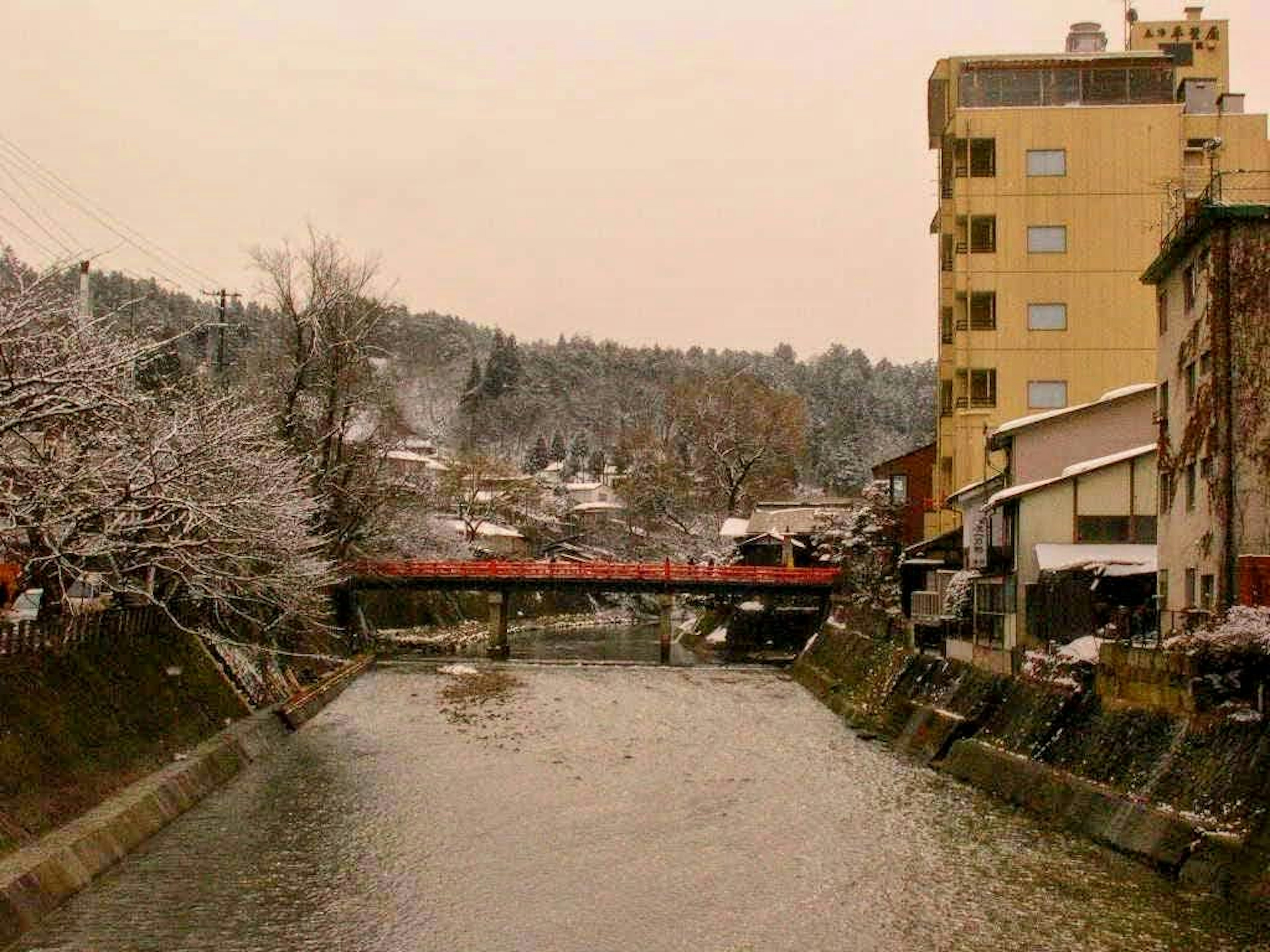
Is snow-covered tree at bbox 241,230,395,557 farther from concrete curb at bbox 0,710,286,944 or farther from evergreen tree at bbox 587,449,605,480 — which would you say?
evergreen tree at bbox 587,449,605,480

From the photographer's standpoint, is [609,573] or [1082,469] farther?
[609,573]

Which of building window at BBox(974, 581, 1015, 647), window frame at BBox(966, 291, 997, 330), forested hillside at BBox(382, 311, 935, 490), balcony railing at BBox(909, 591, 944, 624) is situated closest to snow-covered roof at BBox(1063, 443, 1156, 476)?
building window at BBox(974, 581, 1015, 647)

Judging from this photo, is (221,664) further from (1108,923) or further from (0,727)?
(1108,923)

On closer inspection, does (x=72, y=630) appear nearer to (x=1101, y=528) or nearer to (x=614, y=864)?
(x=614, y=864)

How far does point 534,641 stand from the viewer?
64.7 meters

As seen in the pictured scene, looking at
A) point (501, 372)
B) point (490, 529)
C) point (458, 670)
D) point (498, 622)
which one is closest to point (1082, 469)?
point (458, 670)

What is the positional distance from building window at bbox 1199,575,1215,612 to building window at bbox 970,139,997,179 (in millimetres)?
22707

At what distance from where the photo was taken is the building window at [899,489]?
5394cm

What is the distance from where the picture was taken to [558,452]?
14125 centimetres

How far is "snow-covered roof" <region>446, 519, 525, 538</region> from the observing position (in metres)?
82.7

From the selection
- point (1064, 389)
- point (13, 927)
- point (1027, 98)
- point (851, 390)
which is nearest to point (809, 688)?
point (1064, 389)

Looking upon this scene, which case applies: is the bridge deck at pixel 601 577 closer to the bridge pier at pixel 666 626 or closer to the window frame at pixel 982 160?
the bridge pier at pixel 666 626

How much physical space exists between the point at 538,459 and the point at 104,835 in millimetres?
119193

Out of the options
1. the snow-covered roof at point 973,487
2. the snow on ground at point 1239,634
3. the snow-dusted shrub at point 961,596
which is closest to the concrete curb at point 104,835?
the snow on ground at point 1239,634
